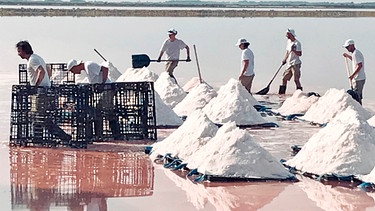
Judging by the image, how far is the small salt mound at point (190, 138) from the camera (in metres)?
11.3

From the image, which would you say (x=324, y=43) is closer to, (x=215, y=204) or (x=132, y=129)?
(x=132, y=129)

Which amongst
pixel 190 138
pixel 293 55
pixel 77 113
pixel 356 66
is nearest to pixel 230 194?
pixel 190 138

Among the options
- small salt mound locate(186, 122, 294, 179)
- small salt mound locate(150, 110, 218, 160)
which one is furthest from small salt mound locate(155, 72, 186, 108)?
small salt mound locate(186, 122, 294, 179)

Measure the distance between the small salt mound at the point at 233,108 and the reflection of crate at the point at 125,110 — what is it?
178 centimetres

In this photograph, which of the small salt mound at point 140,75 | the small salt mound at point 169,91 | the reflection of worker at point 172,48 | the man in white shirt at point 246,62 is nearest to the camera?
the small salt mound at point 169,91

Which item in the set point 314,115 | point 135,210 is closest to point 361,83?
point 314,115

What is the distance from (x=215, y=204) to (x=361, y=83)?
23.9 feet

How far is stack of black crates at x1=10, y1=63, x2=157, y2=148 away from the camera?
1236 cm

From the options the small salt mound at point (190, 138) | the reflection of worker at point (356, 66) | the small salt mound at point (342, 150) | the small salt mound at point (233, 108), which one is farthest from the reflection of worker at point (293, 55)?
the small salt mound at point (342, 150)

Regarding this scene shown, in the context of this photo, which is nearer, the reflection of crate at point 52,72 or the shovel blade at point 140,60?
the reflection of crate at point 52,72

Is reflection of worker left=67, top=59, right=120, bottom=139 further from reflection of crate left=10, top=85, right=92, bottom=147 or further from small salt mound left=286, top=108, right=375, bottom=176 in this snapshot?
small salt mound left=286, top=108, right=375, bottom=176

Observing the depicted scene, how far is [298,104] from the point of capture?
662 inches

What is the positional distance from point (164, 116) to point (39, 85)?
8.95 ft

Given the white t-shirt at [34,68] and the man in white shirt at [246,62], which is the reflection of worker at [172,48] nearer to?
the man in white shirt at [246,62]
